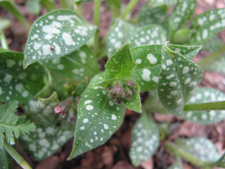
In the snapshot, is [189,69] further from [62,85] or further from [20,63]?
[20,63]

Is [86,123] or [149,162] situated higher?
[86,123]

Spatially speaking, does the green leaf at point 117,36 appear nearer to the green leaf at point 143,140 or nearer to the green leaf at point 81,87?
the green leaf at point 81,87

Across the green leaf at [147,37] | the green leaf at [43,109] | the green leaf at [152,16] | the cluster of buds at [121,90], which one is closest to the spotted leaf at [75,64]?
the green leaf at [43,109]

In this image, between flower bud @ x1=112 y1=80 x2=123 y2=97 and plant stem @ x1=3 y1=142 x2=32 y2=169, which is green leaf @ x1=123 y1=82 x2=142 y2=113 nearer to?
flower bud @ x1=112 y1=80 x2=123 y2=97

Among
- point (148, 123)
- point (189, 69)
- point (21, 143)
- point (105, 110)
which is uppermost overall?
point (189, 69)

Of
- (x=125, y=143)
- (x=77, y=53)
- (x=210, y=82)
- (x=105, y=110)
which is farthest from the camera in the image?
(x=210, y=82)

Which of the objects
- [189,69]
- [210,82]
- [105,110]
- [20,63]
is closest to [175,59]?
[189,69]
